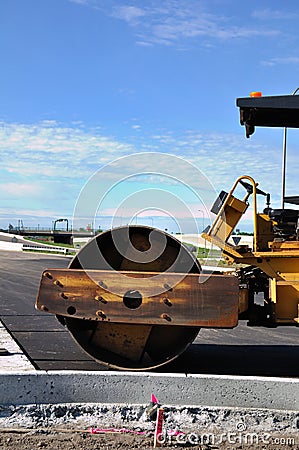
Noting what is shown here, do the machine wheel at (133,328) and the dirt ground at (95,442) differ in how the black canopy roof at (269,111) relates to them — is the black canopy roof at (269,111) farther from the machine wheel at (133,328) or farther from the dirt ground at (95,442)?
the dirt ground at (95,442)

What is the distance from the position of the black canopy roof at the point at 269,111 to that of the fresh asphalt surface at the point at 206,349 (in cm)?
253

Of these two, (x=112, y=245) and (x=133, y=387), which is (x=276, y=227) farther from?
(x=133, y=387)

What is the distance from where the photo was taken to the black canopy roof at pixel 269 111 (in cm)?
526

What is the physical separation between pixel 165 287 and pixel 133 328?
582 mm

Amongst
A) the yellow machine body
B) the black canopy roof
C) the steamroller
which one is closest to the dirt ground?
the steamroller

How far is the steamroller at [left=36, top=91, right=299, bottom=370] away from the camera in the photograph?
552cm

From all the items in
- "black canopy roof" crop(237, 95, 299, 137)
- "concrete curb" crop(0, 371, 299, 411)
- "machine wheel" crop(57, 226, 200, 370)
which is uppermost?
"black canopy roof" crop(237, 95, 299, 137)

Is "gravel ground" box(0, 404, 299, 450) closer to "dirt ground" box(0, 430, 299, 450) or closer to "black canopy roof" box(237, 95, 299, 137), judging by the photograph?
"dirt ground" box(0, 430, 299, 450)

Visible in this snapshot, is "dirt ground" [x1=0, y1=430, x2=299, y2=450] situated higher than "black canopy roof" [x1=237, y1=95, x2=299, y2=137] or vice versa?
"black canopy roof" [x1=237, y1=95, x2=299, y2=137]

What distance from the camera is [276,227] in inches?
254

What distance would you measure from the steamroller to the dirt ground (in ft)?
4.17

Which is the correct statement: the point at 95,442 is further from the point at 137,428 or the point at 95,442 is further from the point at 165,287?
the point at 165,287

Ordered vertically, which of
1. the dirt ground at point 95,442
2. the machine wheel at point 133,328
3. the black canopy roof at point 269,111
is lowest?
the dirt ground at point 95,442

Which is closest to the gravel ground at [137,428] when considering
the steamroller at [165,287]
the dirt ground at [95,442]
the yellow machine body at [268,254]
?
the dirt ground at [95,442]
